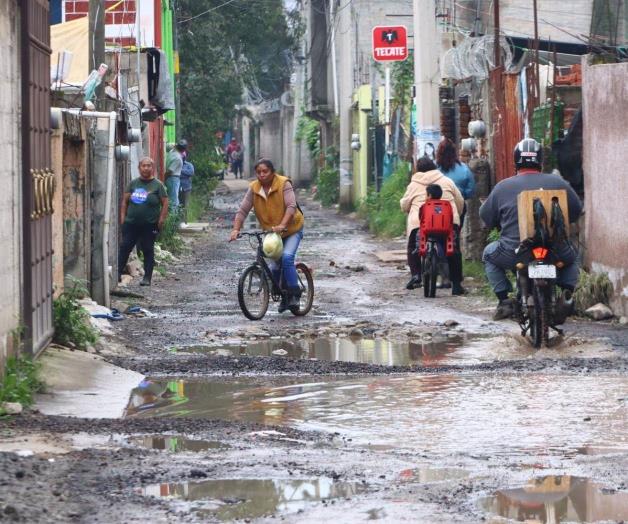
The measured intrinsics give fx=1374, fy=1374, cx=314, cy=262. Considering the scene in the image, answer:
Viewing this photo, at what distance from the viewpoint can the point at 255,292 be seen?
47.5 feet

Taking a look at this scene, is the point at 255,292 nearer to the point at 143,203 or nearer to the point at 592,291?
the point at 592,291

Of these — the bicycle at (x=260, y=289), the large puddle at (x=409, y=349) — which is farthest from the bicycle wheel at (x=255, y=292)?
the large puddle at (x=409, y=349)

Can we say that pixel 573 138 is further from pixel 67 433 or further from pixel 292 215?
pixel 67 433

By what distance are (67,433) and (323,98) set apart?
42.4m

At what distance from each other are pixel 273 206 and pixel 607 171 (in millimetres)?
3584

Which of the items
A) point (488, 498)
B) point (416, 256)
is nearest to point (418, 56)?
point (416, 256)

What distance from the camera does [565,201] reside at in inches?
448

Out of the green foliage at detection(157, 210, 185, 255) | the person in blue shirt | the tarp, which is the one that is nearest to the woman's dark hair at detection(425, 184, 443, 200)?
the person in blue shirt

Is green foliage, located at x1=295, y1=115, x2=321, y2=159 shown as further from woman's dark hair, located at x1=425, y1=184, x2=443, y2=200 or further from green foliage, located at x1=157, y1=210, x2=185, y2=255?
woman's dark hair, located at x1=425, y1=184, x2=443, y2=200

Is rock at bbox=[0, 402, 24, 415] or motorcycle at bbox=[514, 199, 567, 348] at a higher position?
motorcycle at bbox=[514, 199, 567, 348]

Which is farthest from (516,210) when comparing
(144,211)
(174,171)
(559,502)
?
(174,171)

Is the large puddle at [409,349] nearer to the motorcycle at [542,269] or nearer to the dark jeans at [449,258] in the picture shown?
the motorcycle at [542,269]

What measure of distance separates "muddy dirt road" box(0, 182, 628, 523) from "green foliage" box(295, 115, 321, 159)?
1471 inches

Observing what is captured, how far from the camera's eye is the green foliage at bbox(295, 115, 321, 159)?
5138 centimetres
